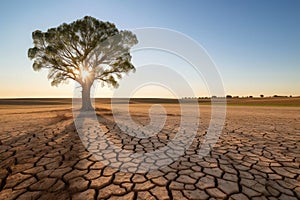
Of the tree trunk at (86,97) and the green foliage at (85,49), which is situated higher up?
the green foliage at (85,49)

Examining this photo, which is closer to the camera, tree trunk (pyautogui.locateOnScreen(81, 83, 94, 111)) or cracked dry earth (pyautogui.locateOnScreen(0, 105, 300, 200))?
cracked dry earth (pyautogui.locateOnScreen(0, 105, 300, 200))

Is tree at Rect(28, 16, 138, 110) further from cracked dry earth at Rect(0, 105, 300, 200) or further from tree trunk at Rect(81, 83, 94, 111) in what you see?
cracked dry earth at Rect(0, 105, 300, 200)

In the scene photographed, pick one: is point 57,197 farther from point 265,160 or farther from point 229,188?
point 265,160

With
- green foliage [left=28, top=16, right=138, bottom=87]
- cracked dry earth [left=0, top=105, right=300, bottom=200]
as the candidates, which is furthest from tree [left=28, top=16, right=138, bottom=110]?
cracked dry earth [left=0, top=105, right=300, bottom=200]

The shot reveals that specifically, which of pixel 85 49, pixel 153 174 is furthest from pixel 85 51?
pixel 153 174

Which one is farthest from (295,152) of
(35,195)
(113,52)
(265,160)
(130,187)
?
(113,52)

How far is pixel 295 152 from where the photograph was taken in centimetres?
388

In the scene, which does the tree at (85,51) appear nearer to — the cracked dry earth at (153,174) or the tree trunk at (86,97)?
the tree trunk at (86,97)

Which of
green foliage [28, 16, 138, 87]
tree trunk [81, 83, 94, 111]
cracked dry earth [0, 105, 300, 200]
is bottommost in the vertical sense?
cracked dry earth [0, 105, 300, 200]

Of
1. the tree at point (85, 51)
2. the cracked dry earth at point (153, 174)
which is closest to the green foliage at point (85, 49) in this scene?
the tree at point (85, 51)

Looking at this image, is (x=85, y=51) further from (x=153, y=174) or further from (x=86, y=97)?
(x=153, y=174)

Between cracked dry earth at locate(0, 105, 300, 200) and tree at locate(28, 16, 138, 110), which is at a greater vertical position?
tree at locate(28, 16, 138, 110)

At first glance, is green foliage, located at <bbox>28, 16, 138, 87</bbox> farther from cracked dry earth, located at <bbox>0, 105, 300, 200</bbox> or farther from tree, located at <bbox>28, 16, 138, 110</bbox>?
cracked dry earth, located at <bbox>0, 105, 300, 200</bbox>

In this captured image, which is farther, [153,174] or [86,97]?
[86,97]
